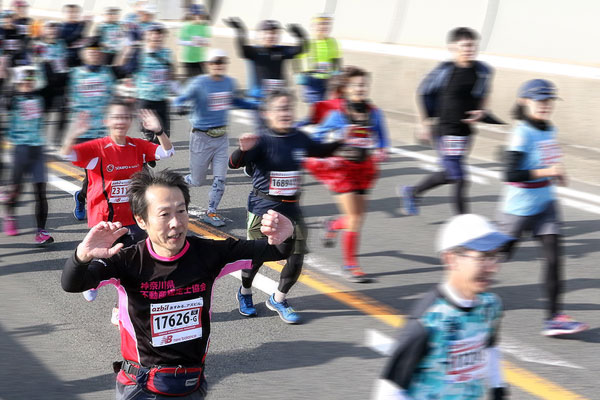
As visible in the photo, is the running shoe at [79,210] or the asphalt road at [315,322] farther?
the running shoe at [79,210]

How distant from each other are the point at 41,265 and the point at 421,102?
431 centimetres

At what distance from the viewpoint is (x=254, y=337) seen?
706cm

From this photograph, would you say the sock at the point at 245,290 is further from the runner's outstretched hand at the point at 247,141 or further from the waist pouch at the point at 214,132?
the waist pouch at the point at 214,132

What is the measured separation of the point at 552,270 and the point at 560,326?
0.45 metres

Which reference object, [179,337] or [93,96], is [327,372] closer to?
[179,337]

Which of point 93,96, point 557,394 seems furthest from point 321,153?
point 93,96

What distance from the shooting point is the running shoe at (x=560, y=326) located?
6.97m

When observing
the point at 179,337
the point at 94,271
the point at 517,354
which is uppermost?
the point at 94,271

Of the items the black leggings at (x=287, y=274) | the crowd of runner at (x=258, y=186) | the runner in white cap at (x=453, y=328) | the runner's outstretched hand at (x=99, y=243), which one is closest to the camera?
the runner in white cap at (x=453, y=328)

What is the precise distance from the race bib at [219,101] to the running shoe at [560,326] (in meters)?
4.70

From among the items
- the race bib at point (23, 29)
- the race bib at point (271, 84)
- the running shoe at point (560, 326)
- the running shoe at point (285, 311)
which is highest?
the race bib at point (271, 84)

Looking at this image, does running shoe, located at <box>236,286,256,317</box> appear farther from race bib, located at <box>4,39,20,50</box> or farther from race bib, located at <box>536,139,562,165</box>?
race bib, located at <box>4,39,20,50</box>

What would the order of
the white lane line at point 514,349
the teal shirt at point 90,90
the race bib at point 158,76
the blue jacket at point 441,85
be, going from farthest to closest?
the race bib at point 158,76 < the teal shirt at point 90,90 < the blue jacket at point 441,85 < the white lane line at point 514,349

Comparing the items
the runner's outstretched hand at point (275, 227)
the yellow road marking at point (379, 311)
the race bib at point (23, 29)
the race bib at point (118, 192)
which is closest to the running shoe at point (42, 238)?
the yellow road marking at point (379, 311)
